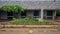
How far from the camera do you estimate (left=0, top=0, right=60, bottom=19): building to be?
3588 centimetres

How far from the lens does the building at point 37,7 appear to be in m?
35.9

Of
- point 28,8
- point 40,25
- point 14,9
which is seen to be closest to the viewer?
point 40,25

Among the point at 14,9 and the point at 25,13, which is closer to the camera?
the point at 14,9

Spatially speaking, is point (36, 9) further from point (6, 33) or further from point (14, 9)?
point (6, 33)

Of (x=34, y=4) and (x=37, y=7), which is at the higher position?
(x=34, y=4)

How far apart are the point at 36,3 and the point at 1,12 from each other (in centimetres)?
623

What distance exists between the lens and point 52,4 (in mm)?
36719

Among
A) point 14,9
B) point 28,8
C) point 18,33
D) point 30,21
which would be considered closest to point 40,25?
point 30,21

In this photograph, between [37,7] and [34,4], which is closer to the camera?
[37,7]

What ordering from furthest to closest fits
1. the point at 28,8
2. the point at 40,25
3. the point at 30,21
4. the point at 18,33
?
the point at 28,8, the point at 30,21, the point at 40,25, the point at 18,33

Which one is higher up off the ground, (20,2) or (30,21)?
(20,2)

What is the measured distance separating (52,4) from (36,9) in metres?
3.03

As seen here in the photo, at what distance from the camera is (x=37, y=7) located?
35906mm

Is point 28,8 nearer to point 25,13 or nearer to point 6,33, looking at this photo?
point 25,13
